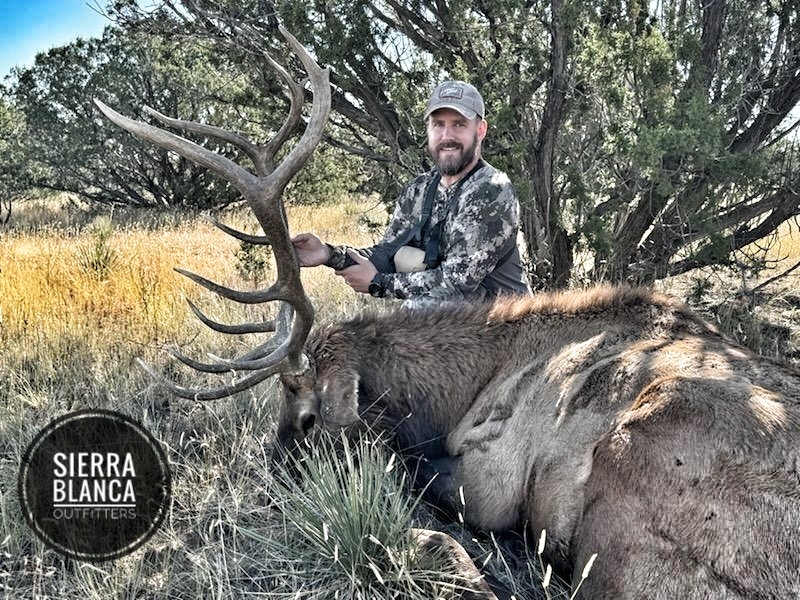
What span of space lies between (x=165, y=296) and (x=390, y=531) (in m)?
4.17

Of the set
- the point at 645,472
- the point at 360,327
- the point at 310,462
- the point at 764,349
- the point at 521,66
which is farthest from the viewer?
the point at 521,66

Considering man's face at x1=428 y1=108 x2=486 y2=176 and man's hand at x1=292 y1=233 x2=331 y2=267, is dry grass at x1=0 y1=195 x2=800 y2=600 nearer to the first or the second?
man's hand at x1=292 y1=233 x2=331 y2=267

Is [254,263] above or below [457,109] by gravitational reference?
below

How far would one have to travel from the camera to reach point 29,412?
432 cm

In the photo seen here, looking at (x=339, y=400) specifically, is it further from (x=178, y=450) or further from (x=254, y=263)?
(x=254, y=263)

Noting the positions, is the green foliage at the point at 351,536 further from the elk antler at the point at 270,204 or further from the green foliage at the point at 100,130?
the green foliage at the point at 100,130

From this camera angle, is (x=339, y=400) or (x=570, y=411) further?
(x=339, y=400)

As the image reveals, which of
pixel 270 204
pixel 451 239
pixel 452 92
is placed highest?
pixel 452 92

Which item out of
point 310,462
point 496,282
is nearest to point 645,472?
point 310,462

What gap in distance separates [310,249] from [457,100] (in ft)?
4.54

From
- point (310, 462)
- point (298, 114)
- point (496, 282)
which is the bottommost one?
point (310, 462)

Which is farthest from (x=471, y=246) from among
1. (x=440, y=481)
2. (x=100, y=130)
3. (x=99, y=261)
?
(x=100, y=130)

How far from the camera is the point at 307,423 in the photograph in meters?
→ 3.42

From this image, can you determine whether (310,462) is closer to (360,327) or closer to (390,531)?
(390,531)
